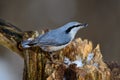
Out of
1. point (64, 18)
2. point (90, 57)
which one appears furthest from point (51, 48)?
point (64, 18)

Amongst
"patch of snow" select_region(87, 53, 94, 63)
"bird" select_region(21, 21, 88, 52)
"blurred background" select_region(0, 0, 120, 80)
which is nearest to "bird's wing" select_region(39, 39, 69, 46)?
"bird" select_region(21, 21, 88, 52)

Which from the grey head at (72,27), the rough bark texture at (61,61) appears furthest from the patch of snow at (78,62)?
the grey head at (72,27)

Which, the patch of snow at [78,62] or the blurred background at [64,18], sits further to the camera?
the blurred background at [64,18]

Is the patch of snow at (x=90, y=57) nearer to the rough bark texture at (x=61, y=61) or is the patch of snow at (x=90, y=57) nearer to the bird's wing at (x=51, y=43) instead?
the rough bark texture at (x=61, y=61)

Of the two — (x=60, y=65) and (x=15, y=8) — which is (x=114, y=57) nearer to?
(x=15, y=8)

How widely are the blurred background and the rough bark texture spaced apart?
138 centimetres

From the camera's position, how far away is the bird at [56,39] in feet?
5.90

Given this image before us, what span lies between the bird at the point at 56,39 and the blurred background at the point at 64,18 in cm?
145

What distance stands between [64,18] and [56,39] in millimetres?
1726

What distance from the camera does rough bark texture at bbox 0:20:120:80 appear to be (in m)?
1.79

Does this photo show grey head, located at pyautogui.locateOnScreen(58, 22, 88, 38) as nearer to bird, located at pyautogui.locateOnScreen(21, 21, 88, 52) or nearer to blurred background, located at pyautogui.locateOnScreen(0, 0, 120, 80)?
bird, located at pyautogui.locateOnScreen(21, 21, 88, 52)

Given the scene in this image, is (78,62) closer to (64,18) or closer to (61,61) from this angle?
(61,61)

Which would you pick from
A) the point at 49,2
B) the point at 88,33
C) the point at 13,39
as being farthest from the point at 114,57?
the point at 13,39

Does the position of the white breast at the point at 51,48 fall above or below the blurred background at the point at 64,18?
below
